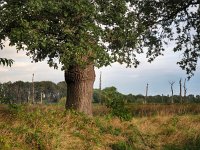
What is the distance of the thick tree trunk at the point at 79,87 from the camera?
1948 cm

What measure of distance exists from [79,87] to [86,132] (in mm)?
4909

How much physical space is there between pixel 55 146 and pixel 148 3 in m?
16.1

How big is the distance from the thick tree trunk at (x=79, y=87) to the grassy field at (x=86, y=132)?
7.15ft

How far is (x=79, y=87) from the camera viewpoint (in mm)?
19609

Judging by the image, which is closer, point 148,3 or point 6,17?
point 6,17

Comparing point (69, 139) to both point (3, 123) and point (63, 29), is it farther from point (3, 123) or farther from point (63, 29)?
point (63, 29)

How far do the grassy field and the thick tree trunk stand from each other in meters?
2.18

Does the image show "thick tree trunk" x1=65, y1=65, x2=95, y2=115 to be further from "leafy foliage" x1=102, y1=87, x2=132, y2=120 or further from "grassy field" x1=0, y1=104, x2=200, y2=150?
"grassy field" x1=0, y1=104, x2=200, y2=150

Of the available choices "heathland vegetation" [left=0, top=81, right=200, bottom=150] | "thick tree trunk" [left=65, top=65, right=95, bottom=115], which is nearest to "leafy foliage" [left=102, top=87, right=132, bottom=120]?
"heathland vegetation" [left=0, top=81, right=200, bottom=150]

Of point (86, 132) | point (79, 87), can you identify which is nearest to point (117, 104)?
point (79, 87)

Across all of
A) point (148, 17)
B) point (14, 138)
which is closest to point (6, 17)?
point (14, 138)

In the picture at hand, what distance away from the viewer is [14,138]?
12398 millimetres

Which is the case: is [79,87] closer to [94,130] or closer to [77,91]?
[77,91]

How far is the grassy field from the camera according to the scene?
12656 millimetres
